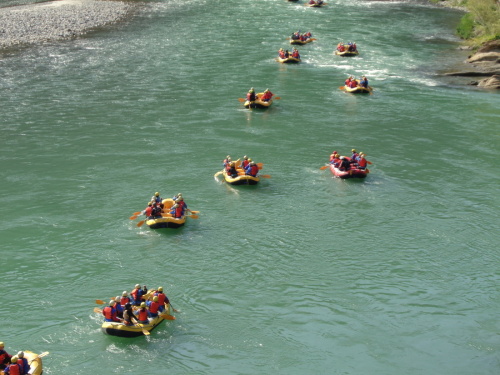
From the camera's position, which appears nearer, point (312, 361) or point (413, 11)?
point (312, 361)

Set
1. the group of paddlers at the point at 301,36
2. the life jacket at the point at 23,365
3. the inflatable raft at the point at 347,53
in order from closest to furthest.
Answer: the life jacket at the point at 23,365
the inflatable raft at the point at 347,53
the group of paddlers at the point at 301,36

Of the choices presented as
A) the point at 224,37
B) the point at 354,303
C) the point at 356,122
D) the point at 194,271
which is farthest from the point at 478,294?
the point at 224,37

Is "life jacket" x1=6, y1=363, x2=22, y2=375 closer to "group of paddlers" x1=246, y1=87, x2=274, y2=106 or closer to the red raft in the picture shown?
the red raft

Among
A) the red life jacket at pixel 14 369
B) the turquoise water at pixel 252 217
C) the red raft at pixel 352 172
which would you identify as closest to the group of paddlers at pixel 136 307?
the turquoise water at pixel 252 217

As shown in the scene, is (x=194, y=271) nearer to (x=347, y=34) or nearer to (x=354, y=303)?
(x=354, y=303)

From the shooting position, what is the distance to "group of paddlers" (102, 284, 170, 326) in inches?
867

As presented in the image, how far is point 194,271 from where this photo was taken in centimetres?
2592

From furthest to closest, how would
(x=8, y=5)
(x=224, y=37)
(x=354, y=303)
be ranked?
(x=8, y=5), (x=224, y=37), (x=354, y=303)

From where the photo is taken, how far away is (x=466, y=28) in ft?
217

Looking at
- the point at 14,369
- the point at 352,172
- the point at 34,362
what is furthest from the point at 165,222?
the point at 14,369

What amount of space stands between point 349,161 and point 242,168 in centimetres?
556

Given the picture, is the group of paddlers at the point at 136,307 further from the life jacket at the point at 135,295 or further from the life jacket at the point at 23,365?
the life jacket at the point at 23,365

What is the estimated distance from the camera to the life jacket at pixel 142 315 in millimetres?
22094

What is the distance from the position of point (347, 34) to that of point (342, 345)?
164ft
